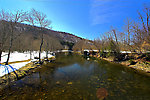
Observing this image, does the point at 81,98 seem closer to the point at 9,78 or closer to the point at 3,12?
the point at 9,78

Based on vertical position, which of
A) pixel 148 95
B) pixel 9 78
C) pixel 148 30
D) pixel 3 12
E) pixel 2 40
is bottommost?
pixel 148 95

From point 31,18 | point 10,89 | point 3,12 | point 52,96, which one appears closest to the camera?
point 52,96

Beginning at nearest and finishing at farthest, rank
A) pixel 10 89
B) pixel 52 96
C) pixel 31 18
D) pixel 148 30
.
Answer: pixel 52 96, pixel 10 89, pixel 148 30, pixel 31 18

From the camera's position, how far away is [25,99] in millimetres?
5594

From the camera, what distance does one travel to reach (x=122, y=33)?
21.9 m

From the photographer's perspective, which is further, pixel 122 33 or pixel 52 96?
pixel 122 33

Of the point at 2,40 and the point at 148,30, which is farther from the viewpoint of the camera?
the point at 148,30

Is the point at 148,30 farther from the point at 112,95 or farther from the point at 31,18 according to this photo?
the point at 31,18

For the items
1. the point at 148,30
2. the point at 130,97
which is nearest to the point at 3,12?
the point at 130,97

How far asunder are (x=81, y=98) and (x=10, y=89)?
23.2 ft

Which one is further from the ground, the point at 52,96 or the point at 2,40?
the point at 2,40

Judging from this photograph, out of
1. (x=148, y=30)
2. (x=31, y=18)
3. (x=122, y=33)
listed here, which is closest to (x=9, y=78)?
(x=31, y=18)

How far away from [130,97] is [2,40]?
65.7 feet

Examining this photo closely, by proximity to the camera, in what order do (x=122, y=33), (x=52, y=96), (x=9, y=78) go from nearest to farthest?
(x=52, y=96)
(x=9, y=78)
(x=122, y=33)
